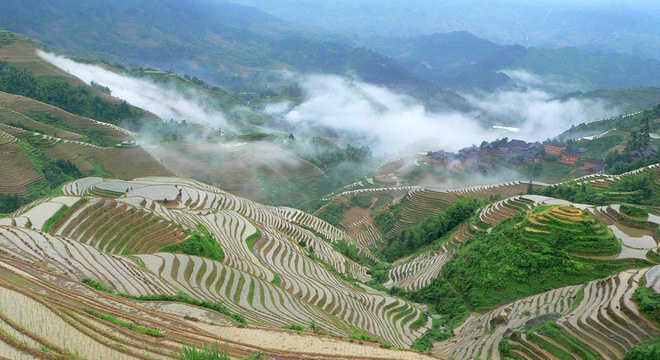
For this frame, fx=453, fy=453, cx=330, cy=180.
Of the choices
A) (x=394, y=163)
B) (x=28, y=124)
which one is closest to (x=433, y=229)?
(x=394, y=163)

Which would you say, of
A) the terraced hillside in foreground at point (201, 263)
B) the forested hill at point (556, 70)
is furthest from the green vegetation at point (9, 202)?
the forested hill at point (556, 70)

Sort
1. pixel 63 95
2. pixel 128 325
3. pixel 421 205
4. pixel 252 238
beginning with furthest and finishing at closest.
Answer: pixel 63 95 < pixel 421 205 < pixel 252 238 < pixel 128 325

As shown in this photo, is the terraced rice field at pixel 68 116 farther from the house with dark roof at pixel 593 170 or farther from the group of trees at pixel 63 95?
the house with dark roof at pixel 593 170

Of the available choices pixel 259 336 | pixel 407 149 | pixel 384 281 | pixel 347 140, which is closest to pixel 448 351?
pixel 259 336

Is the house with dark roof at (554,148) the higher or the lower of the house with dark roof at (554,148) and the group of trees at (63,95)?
the higher

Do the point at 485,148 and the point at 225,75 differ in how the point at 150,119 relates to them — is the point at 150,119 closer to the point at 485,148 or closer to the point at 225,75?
the point at 485,148

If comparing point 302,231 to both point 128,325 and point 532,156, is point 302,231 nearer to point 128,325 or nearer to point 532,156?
point 128,325
